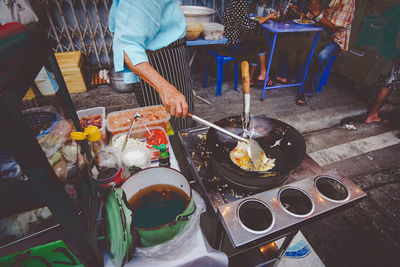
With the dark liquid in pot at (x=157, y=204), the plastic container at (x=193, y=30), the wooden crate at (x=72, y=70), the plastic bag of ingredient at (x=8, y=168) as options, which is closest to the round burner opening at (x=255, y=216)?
the dark liquid in pot at (x=157, y=204)

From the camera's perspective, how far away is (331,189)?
4.25 ft

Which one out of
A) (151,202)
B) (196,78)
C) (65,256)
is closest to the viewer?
(65,256)

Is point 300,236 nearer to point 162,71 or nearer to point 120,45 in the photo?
point 162,71

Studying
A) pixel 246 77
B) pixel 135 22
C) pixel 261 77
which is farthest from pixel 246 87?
pixel 261 77

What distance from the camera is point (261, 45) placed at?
16.0ft

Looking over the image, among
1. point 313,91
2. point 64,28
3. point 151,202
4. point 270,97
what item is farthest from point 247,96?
point 64,28

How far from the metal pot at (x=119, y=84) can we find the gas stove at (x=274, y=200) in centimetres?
410

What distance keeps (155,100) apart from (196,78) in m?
3.49

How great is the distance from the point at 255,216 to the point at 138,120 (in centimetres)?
137

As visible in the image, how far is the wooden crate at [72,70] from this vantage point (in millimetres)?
4469

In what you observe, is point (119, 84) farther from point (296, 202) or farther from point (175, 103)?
point (296, 202)

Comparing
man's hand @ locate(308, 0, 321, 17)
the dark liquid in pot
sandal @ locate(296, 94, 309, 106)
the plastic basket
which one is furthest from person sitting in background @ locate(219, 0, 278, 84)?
the dark liquid in pot

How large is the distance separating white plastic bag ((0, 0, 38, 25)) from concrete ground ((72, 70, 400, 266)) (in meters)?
1.75

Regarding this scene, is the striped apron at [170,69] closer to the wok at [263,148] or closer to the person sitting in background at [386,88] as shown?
the wok at [263,148]
